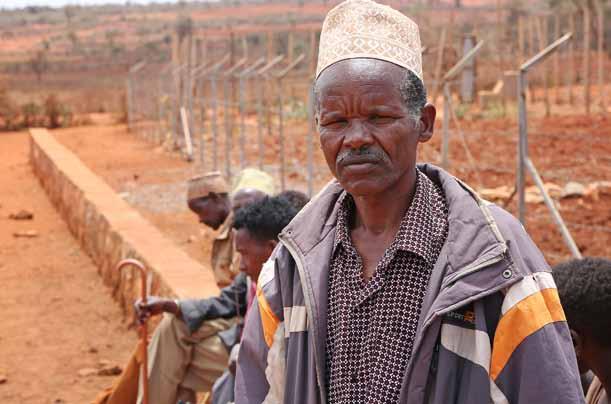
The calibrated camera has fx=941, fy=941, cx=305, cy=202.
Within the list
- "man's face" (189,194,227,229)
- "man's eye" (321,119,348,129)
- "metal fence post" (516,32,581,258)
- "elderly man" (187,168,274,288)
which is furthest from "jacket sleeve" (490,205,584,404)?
"man's face" (189,194,227,229)

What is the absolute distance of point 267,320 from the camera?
6.13ft

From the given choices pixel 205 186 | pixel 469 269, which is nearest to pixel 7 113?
pixel 205 186

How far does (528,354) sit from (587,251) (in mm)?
6167

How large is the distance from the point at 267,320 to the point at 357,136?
41cm

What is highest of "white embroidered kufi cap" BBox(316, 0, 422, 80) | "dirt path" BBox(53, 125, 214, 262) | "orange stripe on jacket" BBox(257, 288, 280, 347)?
"white embroidered kufi cap" BBox(316, 0, 422, 80)

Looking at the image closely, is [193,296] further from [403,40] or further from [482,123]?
[482,123]

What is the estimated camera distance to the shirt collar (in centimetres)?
179

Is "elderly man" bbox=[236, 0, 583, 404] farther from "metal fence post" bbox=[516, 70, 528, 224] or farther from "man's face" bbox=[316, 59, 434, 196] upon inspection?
"metal fence post" bbox=[516, 70, 528, 224]

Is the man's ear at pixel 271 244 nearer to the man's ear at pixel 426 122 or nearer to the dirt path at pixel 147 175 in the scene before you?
the man's ear at pixel 426 122

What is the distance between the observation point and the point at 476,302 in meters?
1.65

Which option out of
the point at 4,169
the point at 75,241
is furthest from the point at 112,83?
the point at 75,241

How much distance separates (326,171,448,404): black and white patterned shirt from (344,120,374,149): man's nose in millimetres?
170

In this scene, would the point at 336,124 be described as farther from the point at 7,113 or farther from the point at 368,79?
the point at 7,113

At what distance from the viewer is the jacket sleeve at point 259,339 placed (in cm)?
186
